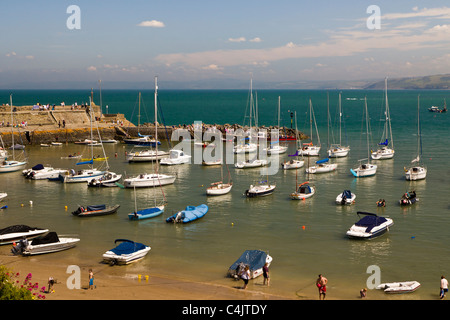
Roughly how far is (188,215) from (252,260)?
11139 millimetres

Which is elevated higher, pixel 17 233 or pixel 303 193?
pixel 303 193

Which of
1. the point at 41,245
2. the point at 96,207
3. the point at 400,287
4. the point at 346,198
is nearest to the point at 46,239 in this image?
the point at 41,245

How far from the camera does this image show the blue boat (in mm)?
36781

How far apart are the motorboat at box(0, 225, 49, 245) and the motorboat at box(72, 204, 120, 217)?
5264mm

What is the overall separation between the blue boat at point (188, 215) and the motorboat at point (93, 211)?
5.65 m

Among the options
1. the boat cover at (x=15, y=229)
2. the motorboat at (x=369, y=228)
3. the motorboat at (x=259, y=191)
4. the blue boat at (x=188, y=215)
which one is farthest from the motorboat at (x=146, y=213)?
the motorboat at (x=369, y=228)

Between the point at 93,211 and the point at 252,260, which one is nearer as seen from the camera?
the point at 252,260

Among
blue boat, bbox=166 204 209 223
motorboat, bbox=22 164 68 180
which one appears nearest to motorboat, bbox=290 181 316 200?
blue boat, bbox=166 204 209 223

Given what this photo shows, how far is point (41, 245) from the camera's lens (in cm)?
2995

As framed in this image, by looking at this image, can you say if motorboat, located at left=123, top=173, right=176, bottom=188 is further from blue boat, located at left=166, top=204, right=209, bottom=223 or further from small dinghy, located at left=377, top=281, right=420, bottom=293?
small dinghy, located at left=377, top=281, right=420, bottom=293

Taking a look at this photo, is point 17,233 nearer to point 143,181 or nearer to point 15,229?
point 15,229

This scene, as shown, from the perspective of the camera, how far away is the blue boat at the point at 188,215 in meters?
36.8

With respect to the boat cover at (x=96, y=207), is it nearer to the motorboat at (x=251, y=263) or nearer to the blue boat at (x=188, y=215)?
the blue boat at (x=188, y=215)
